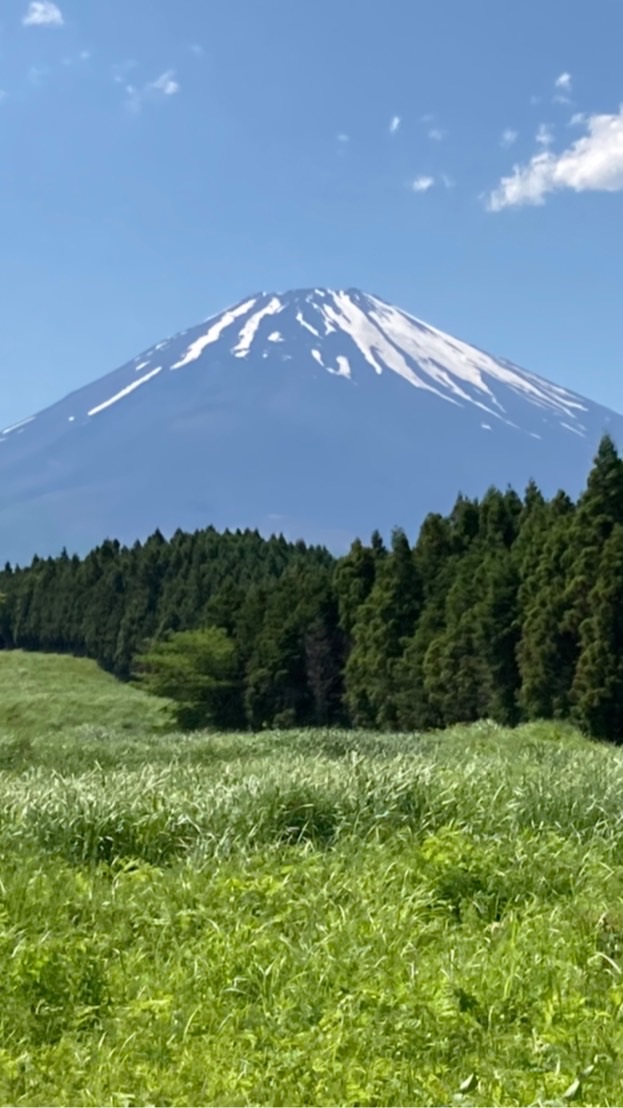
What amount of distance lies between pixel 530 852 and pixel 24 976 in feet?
8.67

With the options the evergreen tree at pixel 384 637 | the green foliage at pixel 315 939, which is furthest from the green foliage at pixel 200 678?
the green foliage at pixel 315 939

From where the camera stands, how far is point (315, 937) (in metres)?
4.59

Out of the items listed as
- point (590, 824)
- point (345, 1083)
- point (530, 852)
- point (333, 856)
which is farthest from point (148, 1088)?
point (590, 824)

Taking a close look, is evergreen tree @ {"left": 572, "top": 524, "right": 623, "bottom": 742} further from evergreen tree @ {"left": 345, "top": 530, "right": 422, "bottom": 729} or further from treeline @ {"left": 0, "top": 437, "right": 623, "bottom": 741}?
evergreen tree @ {"left": 345, "top": 530, "right": 422, "bottom": 729}

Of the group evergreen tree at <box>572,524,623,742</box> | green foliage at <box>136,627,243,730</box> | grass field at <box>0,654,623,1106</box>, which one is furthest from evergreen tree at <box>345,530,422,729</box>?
grass field at <box>0,654,623,1106</box>

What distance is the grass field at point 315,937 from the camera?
11.8ft

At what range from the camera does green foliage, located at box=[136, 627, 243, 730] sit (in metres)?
38.6

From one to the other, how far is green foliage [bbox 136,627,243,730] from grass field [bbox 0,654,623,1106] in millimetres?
31038

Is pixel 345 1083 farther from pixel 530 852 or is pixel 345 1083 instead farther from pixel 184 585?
pixel 184 585

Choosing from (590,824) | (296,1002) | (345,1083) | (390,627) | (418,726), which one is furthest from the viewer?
(390,627)

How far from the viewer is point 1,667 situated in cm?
5516

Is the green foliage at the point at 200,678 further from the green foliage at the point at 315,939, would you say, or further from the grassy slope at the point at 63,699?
the green foliage at the point at 315,939

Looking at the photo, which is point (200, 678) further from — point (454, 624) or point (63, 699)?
point (454, 624)

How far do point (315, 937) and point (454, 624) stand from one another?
27.3 meters
